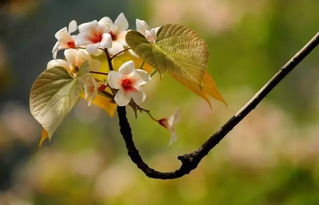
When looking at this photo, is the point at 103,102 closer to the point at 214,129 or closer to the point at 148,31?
the point at 148,31

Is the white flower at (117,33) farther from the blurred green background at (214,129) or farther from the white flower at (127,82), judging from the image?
the blurred green background at (214,129)

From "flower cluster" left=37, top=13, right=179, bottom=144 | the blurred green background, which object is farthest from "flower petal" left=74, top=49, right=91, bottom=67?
the blurred green background

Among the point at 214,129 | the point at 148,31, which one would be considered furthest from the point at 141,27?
the point at 214,129

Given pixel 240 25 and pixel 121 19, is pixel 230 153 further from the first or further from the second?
pixel 121 19

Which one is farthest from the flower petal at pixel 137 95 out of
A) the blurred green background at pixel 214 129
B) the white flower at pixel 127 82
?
the blurred green background at pixel 214 129

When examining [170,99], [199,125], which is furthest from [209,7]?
[199,125]

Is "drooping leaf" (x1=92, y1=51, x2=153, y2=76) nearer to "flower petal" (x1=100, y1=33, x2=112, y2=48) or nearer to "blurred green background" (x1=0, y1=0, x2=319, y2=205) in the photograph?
"flower petal" (x1=100, y1=33, x2=112, y2=48)
